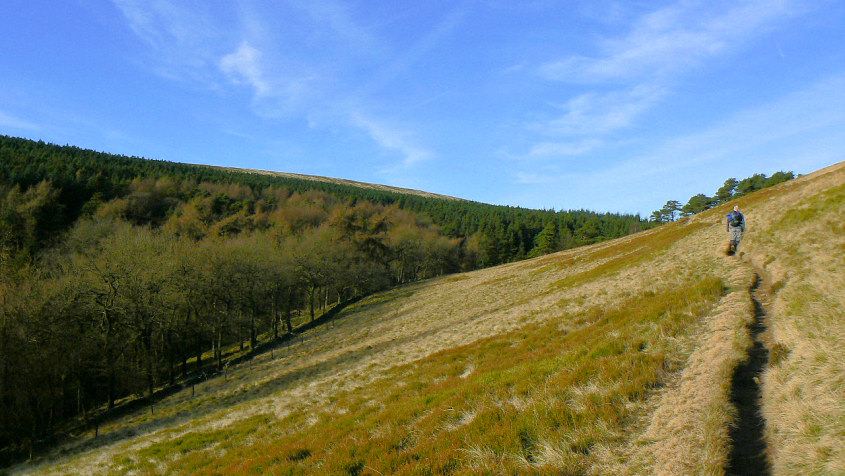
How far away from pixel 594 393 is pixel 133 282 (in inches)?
1504

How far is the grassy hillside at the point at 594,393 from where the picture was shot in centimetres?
550

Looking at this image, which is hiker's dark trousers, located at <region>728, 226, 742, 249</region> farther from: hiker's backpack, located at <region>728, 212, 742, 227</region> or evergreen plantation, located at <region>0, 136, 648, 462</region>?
evergreen plantation, located at <region>0, 136, 648, 462</region>

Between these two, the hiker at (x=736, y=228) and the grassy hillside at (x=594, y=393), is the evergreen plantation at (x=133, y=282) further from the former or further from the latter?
the hiker at (x=736, y=228)

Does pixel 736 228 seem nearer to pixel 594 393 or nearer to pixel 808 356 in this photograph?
pixel 808 356

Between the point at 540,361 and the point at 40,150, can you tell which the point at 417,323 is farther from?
the point at 40,150

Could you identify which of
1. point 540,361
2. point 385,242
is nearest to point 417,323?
point 540,361

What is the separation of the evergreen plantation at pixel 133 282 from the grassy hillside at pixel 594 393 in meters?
7.28

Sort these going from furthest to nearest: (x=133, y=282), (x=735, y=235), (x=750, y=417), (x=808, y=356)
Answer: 1. (x=133, y=282)
2. (x=735, y=235)
3. (x=808, y=356)
4. (x=750, y=417)

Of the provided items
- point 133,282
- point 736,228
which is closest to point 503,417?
point 736,228

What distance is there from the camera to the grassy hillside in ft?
18.0

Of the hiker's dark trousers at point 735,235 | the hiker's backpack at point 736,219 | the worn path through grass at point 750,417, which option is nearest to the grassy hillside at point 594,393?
the worn path through grass at point 750,417

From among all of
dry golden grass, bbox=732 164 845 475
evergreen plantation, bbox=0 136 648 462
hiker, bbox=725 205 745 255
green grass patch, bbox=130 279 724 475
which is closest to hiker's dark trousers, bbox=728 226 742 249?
A: hiker, bbox=725 205 745 255

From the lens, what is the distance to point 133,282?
32250 mm

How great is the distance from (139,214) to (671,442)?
123146mm
